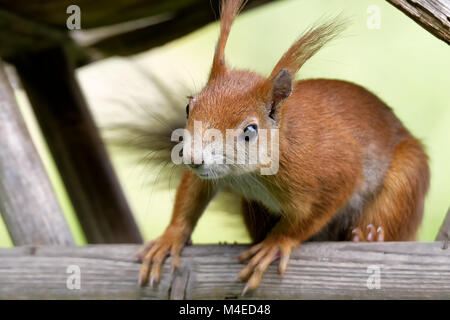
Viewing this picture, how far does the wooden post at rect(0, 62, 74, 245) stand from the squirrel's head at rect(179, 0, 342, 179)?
79cm

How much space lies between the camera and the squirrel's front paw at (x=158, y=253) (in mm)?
2193

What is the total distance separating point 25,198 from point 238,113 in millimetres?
968

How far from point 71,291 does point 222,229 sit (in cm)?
98

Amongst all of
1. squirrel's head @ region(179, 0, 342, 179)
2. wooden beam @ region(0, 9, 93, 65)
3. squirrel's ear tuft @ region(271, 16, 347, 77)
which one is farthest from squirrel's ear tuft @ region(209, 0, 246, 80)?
wooden beam @ region(0, 9, 93, 65)

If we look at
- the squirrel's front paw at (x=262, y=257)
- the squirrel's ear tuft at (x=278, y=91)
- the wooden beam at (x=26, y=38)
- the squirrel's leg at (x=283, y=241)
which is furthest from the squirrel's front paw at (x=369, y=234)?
the wooden beam at (x=26, y=38)

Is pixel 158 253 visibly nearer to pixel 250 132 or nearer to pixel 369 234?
pixel 250 132

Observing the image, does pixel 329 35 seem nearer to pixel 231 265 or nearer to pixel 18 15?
pixel 231 265

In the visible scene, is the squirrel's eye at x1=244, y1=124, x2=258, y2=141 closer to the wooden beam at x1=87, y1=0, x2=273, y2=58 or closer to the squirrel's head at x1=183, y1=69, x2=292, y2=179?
the squirrel's head at x1=183, y1=69, x2=292, y2=179

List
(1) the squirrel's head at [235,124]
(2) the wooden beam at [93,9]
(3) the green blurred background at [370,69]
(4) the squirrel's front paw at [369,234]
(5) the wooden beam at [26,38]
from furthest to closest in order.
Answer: (3) the green blurred background at [370,69], (5) the wooden beam at [26,38], (2) the wooden beam at [93,9], (4) the squirrel's front paw at [369,234], (1) the squirrel's head at [235,124]

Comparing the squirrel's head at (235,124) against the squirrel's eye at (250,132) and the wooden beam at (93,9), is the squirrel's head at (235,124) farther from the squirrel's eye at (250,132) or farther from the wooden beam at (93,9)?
the wooden beam at (93,9)

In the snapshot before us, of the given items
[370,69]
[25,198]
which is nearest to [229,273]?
[25,198]

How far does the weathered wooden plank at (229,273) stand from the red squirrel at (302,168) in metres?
0.04

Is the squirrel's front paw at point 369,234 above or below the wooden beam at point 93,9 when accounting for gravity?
below

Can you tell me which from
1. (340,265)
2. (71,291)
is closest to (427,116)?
(340,265)
